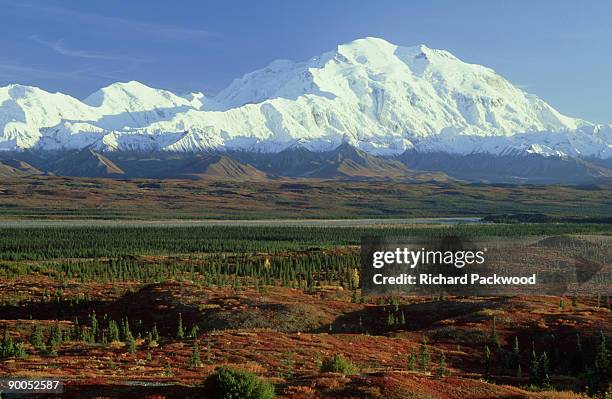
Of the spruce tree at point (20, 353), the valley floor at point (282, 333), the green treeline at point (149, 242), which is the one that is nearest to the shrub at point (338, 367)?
the valley floor at point (282, 333)

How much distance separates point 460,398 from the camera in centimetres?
3228

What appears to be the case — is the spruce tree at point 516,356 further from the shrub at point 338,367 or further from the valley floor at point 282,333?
the shrub at point 338,367

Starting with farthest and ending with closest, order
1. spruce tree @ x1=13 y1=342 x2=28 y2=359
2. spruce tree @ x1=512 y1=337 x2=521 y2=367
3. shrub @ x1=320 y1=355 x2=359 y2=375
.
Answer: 1. spruce tree @ x1=512 y1=337 x2=521 y2=367
2. spruce tree @ x1=13 y1=342 x2=28 y2=359
3. shrub @ x1=320 y1=355 x2=359 y2=375

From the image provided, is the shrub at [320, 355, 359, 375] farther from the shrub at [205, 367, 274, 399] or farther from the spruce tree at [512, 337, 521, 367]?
the spruce tree at [512, 337, 521, 367]

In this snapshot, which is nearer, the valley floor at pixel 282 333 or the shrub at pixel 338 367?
the valley floor at pixel 282 333

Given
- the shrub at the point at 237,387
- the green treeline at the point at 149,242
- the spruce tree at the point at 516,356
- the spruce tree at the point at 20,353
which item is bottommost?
the spruce tree at the point at 516,356

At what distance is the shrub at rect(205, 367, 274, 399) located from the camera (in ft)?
92.9

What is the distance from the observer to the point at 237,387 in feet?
93.1

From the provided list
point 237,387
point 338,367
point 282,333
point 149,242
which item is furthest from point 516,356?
point 149,242

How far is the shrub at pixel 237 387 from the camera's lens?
2833 centimetres

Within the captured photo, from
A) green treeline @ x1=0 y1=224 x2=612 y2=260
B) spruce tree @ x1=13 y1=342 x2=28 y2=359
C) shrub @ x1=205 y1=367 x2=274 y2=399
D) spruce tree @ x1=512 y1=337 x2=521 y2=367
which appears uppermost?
shrub @ x1=205 y1=367 x2=274 y2=399

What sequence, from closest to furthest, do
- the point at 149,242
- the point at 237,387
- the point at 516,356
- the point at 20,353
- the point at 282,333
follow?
1. the point at 237,387
2. the point at 20,353
3. the point at 516,356
4. the point at 282,333
5. the point at 149,242

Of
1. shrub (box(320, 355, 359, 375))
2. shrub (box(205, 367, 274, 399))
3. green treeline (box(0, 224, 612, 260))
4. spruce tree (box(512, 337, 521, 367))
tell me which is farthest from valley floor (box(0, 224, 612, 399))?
green treeline (box(0, 224, 612, 260))

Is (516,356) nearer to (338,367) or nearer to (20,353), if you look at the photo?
(338,367)
